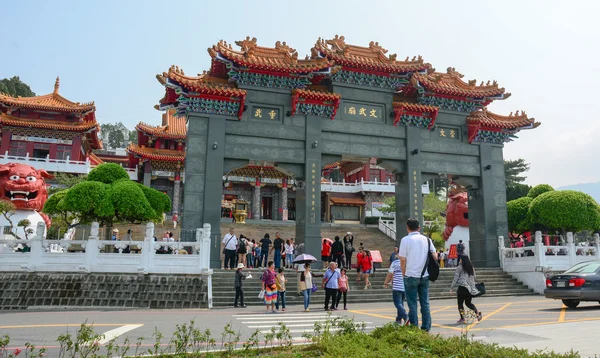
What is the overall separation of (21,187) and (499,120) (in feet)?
73.1

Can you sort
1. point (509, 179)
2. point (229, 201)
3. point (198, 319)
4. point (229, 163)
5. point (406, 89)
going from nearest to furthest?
point (198, 319)
point (229, 163)
point (406, 89)
point (229, 201)
point (509, 179)

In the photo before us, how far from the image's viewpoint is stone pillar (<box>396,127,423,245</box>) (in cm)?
1900

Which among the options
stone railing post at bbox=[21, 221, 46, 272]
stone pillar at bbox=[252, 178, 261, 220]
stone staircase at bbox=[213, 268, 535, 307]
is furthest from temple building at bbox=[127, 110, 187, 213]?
stone staircase at bbox=[213, 268, 535, 307]

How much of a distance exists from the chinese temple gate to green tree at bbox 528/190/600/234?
249cm

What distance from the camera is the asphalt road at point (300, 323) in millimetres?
7055

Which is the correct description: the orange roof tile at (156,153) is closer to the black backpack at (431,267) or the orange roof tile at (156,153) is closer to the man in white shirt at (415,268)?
the man in white shirt at (415,268)

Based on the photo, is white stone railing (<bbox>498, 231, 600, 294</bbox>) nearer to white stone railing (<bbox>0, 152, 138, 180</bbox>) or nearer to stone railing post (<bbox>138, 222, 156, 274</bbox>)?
stone railing post (<bbox>138, 222, 156, 274</bbox>)

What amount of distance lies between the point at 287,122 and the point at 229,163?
283 centimetres

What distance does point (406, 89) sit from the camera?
20328mm

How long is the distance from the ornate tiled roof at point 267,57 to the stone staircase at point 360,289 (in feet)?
25.0

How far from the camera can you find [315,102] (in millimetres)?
18062

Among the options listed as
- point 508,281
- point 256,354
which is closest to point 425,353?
point 256,354

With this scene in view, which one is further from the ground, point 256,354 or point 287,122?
point 287,122

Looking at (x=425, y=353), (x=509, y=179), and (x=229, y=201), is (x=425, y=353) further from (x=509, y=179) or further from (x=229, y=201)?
(x=509, y=179)
